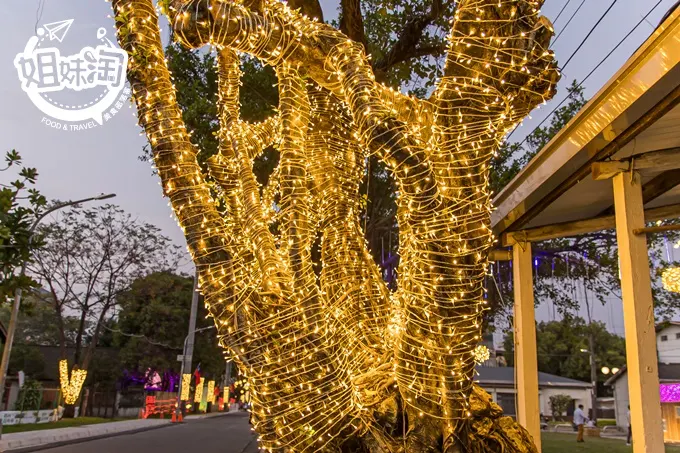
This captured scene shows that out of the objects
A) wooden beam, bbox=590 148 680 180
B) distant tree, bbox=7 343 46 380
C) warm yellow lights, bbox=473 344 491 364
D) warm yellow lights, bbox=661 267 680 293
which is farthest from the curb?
distant tree, bbox=7 343 46 380

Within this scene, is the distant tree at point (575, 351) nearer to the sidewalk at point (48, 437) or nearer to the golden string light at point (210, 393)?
the golden string light at point (210, 393)

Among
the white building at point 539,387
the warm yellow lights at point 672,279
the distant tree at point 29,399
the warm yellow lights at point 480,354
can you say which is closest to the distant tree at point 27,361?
the distant tree at point 29,399

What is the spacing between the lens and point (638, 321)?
3.73 meters

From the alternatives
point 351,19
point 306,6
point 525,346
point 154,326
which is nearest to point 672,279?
point 525,346

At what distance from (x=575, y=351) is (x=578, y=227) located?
34.6m

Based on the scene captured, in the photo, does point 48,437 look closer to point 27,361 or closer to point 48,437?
point 48,437

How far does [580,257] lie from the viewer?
13000 mm

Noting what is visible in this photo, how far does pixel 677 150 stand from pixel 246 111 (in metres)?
6.98

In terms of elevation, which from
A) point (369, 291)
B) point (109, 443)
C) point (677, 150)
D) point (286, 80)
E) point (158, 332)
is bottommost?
point (109, 443)

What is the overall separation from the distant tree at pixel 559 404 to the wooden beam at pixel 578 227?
2762cm

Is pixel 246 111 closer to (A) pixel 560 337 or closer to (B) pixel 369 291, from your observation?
(B) pixel 369 291

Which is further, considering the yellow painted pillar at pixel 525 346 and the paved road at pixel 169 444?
the paved road at pixel 169 444

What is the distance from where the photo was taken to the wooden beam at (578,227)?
5547 mm

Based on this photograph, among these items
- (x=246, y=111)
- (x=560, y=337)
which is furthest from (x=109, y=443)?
(x=560, y=337)
